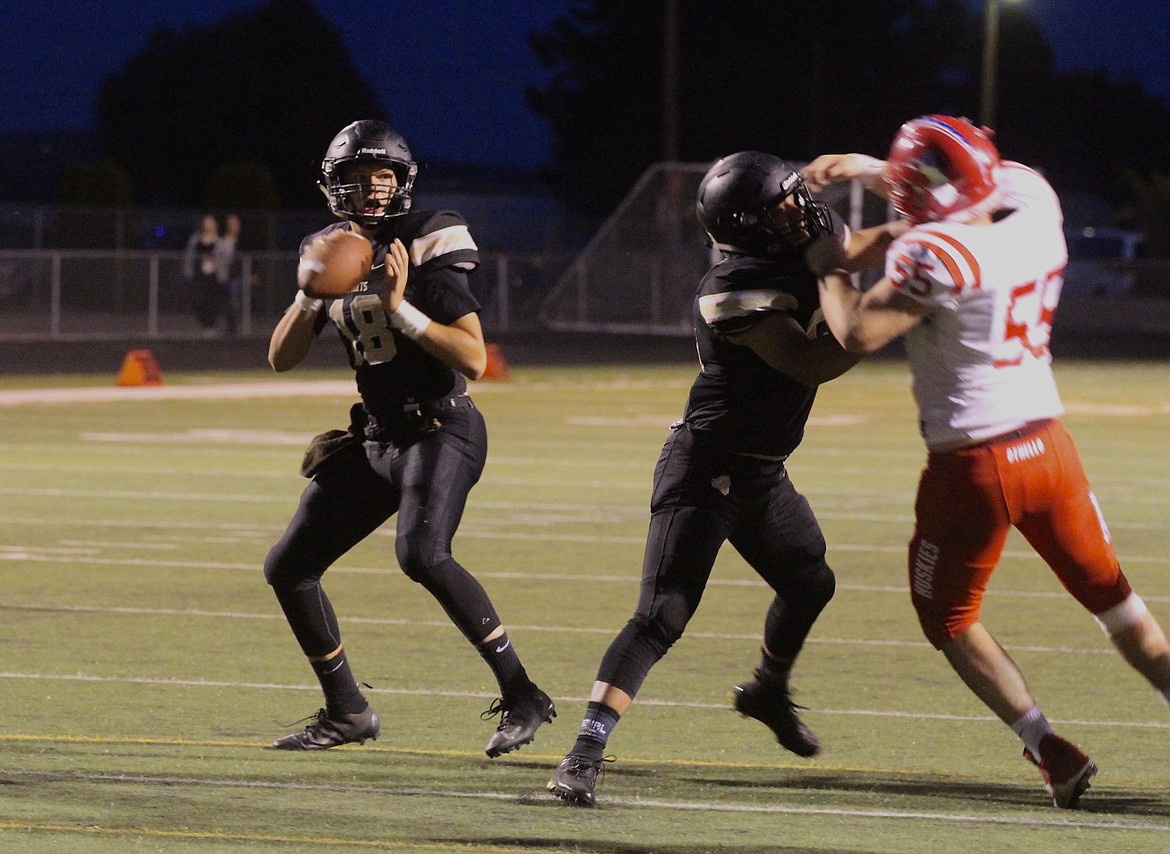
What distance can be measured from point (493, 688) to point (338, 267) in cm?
221

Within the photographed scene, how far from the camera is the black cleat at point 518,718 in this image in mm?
6469

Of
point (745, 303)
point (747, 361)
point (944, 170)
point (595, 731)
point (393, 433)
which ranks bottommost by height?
point (595, 731)

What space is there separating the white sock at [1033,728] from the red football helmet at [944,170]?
1362mm

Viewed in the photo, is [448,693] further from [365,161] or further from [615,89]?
[615,89]

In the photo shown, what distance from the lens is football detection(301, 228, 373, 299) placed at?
20.5 feet

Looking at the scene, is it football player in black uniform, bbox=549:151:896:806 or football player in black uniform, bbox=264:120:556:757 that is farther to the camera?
football player in black uniform, bbox=264:120:556:757

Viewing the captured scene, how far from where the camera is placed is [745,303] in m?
5.91

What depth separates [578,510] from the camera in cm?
1351

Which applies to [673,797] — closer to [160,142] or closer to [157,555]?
[157,555]

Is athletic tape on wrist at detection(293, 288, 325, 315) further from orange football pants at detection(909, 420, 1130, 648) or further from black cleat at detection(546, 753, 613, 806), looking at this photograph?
orange football pants at detection(909, 420, 1130, 648)

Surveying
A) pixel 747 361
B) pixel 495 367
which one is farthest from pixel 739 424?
pixel 495 367

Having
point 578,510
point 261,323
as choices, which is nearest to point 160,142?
point 261,323

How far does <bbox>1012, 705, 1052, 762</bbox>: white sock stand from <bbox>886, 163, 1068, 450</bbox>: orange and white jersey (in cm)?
79

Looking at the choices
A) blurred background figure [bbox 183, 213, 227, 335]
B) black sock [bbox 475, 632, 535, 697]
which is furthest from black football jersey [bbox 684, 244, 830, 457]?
blurred background figure [bbox 183, 213, 227, 335]
